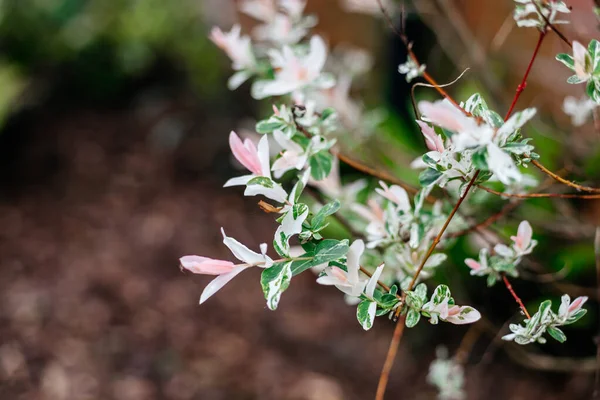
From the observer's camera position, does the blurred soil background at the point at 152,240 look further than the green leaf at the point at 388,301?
Yes

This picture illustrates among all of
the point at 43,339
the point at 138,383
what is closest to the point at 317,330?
the point at 138,383

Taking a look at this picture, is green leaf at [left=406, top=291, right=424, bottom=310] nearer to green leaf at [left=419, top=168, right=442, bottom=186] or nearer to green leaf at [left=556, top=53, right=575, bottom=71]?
green leaf at [left=419, top=168, right=442, bottom=186]

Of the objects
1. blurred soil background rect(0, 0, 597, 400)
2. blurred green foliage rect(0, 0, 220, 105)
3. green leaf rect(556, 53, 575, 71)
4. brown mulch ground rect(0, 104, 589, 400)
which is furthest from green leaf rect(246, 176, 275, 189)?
blurred green foliage rect(0, 0, 220, 105)

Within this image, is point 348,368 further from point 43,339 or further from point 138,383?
point 43,339

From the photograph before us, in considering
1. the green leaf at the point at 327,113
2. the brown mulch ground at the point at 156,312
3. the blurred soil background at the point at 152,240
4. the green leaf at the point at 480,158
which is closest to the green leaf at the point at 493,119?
the green leaf at the point at 480,158

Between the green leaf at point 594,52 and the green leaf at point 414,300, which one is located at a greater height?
the green leaf at point 594,52

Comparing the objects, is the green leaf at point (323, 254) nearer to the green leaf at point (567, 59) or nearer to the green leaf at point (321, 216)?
the green leaf at point (321, 216)

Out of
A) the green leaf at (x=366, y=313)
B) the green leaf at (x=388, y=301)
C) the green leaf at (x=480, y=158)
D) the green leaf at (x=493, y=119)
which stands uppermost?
the green leaf at (x=480, y=158)

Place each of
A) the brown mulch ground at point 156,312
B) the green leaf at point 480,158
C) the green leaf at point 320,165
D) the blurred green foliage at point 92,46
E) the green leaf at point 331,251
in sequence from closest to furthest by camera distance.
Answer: the green leaf at point 480,158 → the green leaf at point 331,251 → the green leaf at point 320,165 → the brown mulch ground at point 156,312 → the blurred green foliage at point 92,46
